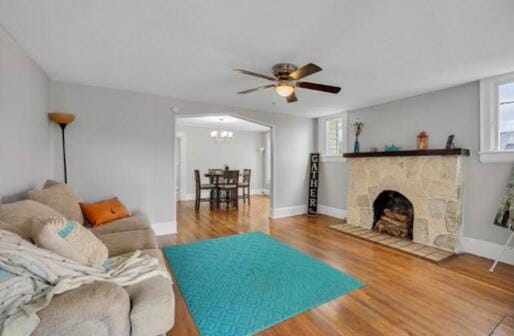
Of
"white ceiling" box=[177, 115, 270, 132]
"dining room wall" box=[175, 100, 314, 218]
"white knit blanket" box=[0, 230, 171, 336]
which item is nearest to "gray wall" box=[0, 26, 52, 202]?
"white knit blanket" box=[0, 230, 171, 336]

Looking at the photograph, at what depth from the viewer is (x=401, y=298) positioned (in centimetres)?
219

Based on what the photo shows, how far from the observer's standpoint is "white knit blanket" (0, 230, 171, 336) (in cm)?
99

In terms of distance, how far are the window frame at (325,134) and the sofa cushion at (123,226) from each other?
4.02 meters

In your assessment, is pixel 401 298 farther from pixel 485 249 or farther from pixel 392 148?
pixel 392 148

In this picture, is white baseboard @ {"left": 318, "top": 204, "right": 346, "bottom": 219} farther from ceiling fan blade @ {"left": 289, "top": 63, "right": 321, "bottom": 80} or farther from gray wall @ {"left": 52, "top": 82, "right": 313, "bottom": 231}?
ceiling fan blade @ {"left": 289, "top": 63, "right": 321, "bottom": 80}

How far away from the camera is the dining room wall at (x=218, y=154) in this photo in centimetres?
769

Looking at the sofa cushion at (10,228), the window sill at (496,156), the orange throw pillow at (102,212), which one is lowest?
the orange throw pillow at (102,212)

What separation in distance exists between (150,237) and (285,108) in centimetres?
352

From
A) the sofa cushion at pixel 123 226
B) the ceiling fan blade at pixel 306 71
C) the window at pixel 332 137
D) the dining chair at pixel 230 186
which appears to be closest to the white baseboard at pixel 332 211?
the window at pixel 332 137

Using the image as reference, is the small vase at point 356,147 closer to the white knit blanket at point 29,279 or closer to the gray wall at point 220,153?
the white knit blanket at point 29,279

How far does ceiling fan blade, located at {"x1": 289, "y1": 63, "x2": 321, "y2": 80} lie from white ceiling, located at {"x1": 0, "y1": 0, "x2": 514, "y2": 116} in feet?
0.62

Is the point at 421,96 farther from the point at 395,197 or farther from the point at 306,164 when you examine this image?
the point at 306,164

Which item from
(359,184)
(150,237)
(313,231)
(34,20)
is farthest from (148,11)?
(359,184)

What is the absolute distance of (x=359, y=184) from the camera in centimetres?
451
